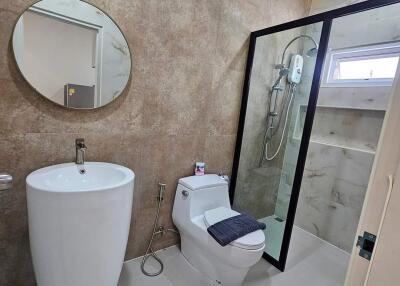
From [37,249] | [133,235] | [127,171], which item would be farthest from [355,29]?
[37,249]

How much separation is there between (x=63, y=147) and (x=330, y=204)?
2.41 metres

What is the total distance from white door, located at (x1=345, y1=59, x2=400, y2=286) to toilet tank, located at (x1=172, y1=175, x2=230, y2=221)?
124 cm

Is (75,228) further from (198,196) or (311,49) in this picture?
(311,49)

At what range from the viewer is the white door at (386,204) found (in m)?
0.49

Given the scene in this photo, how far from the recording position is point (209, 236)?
4.89 ft

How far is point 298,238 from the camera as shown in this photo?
2340mm

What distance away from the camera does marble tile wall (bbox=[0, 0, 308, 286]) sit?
1.19 metres

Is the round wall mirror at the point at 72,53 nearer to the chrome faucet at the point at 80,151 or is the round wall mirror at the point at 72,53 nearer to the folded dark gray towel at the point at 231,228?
the chrome faucet at the point at 80,151

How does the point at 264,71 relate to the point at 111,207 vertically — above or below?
above

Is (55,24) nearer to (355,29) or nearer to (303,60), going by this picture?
(303,60)

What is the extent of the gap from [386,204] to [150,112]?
138cm

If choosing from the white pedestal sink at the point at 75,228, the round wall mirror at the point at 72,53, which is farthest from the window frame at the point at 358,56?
the white pedestal sink at the point at 75,228

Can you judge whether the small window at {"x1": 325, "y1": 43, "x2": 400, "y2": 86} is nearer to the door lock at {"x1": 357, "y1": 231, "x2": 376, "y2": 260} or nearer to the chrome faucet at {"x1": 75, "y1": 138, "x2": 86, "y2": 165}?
the door lock at {"x1": 357, "y1": 231, "x2": 376, "y2": 260}

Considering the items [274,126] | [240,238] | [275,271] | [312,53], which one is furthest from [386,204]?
[274,126]
